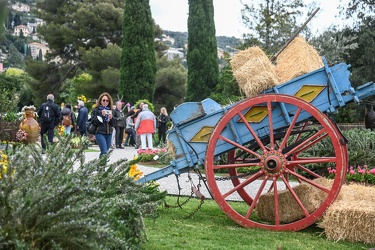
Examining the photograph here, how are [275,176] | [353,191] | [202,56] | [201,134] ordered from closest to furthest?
[275,176], [201,134], [353,191], [202,56]

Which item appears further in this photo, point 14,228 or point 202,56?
point 202,56

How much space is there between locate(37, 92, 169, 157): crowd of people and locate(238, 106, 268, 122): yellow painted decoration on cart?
4.59 meters

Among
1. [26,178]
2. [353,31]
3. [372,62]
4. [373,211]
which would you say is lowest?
[373,211]

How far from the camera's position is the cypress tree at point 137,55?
97.4ft

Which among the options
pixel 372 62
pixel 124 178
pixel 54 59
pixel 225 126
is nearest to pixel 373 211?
pixel 225 126

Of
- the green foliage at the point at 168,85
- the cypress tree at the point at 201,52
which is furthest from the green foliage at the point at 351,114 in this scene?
the green foliage at the point at 168,85

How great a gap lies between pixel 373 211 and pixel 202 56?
2695cm

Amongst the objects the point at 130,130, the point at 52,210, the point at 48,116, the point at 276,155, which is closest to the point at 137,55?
the point at 130,130

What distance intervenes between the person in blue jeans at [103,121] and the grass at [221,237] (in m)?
3.90

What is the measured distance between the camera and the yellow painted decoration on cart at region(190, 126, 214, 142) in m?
6.54

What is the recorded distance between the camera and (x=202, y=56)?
1268 inches

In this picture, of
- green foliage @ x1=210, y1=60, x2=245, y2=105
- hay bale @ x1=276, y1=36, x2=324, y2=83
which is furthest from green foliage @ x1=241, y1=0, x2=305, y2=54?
hay bale @ x1=276, y1=36, x2=324, y2=83

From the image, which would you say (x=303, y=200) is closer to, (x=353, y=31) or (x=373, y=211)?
(x=373, y=211)

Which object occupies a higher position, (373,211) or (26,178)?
(26,178)
